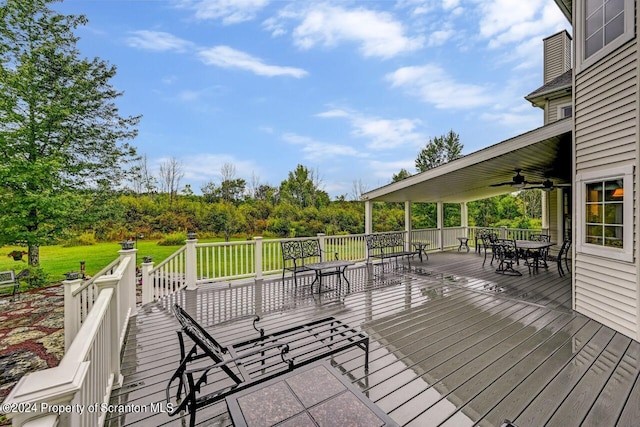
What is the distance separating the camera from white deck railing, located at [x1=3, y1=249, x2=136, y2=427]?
3.04 ft

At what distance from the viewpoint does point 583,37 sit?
14.7 ft

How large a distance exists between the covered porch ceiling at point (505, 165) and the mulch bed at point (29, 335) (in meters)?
8.39

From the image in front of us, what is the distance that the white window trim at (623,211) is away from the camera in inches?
146

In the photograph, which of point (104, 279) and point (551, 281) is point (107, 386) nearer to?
point (104, 279)

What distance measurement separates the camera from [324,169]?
22.0 meters

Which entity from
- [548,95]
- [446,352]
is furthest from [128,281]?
[548,95]

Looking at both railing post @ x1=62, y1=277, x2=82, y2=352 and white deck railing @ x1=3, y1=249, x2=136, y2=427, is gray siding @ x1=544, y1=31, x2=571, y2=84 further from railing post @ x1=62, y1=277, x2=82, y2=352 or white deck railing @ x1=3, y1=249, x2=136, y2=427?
railing post @ x1=62, y1=277, x2=82, y2=352

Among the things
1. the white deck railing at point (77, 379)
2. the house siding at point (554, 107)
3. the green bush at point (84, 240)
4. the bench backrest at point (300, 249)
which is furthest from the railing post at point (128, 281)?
the green bush at point (84, 240)

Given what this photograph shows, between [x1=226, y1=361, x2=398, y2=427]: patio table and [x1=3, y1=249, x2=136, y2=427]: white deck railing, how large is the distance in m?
0.76

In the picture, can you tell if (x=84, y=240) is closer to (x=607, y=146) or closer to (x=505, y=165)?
(x=505, y=165)

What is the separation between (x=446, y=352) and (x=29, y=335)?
742cm

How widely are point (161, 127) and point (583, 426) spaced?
63.5 feet

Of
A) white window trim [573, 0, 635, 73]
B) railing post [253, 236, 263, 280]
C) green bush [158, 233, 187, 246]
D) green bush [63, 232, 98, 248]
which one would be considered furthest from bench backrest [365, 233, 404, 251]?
green bush [63, 232, 98, 248]

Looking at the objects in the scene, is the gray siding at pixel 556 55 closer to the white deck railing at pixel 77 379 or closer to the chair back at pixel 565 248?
the chair back at pixel 565 248
